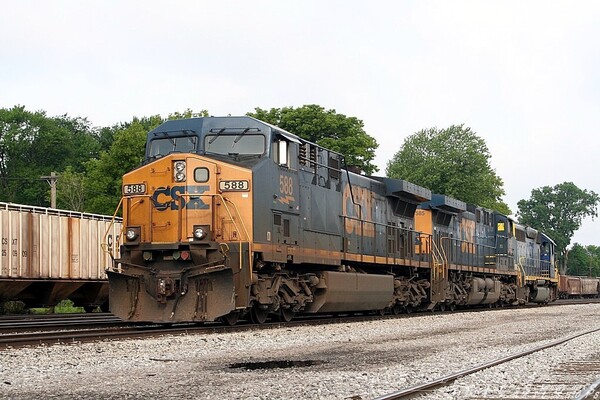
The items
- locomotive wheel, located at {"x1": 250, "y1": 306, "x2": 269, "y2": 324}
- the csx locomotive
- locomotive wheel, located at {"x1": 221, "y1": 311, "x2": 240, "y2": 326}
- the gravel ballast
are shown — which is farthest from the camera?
locomotive wheel, located at {"x1": 250, "y1": 306, "x2": 269, "y2": 324}

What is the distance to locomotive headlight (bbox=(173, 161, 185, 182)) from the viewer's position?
49.2 ft

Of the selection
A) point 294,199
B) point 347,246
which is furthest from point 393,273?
point 294,199

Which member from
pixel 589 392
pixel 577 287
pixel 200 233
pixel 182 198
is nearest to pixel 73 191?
pixel 182 198

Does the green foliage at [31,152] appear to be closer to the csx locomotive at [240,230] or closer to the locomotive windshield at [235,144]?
the csx locomotive at [240,230]

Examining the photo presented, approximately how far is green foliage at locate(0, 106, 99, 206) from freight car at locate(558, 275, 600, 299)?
39492 mm

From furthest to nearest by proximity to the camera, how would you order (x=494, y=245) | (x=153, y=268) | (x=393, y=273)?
(x=494, y=245) < (x=393, y=273) < (x=153, y=268)

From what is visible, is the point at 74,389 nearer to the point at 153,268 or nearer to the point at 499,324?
the point at 153,268

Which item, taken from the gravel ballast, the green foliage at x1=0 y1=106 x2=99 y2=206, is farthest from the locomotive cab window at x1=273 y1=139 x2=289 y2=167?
the green foliage at x1=0 y1=106 x2=99 y2=206

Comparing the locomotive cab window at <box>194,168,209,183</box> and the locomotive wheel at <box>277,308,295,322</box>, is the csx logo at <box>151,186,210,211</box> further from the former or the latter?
the locomotive wheel at <box>277,308,295,322</box>

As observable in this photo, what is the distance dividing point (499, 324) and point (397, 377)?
10551 millimetres

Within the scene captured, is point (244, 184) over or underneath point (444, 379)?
over

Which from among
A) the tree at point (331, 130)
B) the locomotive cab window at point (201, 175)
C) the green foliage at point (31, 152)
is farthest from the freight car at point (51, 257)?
the green foliage at point (31, 152)

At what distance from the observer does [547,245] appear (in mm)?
42625

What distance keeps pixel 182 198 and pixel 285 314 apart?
3.60 m
